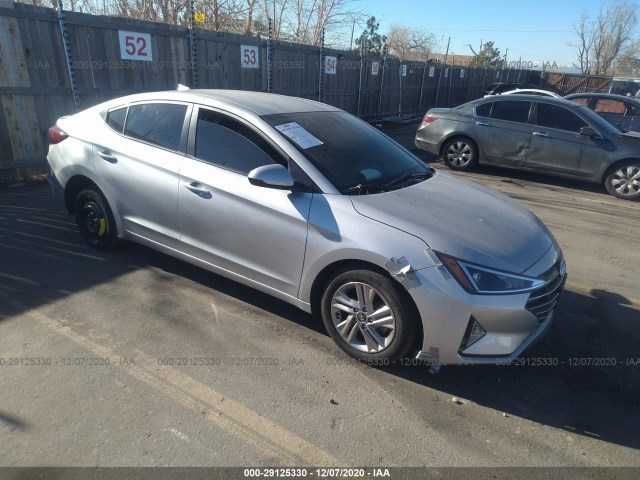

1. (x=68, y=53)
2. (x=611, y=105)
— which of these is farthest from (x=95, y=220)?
(x=611, y=105)

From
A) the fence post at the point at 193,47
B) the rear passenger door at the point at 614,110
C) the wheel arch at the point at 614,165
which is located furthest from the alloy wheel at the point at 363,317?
the rear passenger door at the point at 614,110

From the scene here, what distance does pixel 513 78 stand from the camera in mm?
30391

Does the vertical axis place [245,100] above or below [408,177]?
above

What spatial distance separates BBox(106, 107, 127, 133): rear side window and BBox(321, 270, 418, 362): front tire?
2.62 meters

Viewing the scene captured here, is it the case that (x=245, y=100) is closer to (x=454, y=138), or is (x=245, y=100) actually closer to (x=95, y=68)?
(x=95, y=68)

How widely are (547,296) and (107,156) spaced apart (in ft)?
12.6

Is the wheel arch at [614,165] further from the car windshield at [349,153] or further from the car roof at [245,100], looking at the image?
the car roof at [245,100]

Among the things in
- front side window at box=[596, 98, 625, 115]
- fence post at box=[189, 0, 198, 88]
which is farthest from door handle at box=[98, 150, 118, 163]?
front side window at box=[596, 98, 625, 115]

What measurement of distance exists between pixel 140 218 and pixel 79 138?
1.15 meters

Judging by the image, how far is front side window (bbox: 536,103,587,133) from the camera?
8430 mm

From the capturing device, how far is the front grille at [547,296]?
289 cm

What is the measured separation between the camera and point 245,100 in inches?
153

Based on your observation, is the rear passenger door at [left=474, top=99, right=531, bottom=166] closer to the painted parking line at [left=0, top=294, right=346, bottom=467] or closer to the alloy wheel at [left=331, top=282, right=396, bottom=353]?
the alloy wheel at [left=331, top=282, right=396, bottom=353]

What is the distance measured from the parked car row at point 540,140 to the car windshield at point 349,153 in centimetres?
560
